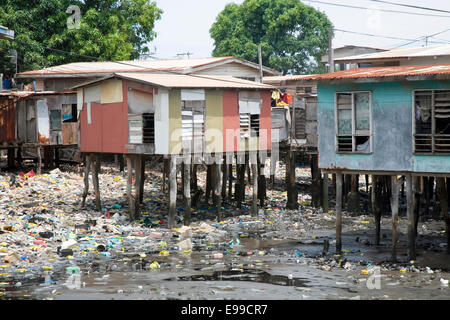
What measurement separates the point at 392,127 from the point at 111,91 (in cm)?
1087

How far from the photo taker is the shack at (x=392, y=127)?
58.6 feet

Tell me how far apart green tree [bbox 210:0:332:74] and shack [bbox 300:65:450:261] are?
3685 centimetres

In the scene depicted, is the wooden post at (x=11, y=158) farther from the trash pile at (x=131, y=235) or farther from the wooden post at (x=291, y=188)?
the wooden post at (x=291, y=188)

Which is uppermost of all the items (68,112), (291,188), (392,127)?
(68,112)

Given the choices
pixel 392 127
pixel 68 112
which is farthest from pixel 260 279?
pixel 68 112

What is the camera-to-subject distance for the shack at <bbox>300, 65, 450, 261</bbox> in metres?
A: 17.9

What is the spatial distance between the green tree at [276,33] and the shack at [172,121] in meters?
29.7

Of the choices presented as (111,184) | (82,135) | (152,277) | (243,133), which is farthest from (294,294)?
(111,184)

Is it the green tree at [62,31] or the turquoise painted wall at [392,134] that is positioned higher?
the green tree at [62,31]

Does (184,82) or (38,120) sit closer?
(184,82)

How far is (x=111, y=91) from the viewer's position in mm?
25250

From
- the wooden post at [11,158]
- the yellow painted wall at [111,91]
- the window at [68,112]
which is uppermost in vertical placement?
the yellow painted wall at [111,91]

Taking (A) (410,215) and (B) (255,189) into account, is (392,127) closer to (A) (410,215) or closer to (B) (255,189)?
→ (A) (410,215)

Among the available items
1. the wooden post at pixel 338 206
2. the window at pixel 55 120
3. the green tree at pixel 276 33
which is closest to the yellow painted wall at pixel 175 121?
the wooden post at pixel 338 206
